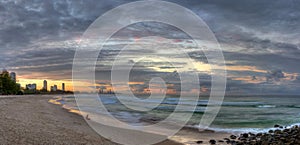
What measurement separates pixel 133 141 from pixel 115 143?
1.16m

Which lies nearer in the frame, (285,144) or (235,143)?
(285,144)

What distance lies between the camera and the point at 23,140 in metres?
9.30

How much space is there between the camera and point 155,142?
1292 centimetres

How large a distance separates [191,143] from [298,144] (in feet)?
15.6

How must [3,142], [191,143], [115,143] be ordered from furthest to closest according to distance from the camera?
[191,143]
[115,143]
[3,142]

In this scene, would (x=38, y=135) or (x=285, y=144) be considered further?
(x=285, y=144)

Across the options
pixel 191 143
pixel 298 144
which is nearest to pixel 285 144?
pixel 298 144

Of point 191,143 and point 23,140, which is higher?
point 23,140

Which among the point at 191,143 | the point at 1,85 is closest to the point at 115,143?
the point at 191,143

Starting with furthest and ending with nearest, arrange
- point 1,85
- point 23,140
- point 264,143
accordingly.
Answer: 1. point 1,85
2. point 264,143
3. point 23,140

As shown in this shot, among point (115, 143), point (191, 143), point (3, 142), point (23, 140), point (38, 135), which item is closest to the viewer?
point (3, 142)

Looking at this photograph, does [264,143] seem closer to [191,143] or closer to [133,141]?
[191,143]

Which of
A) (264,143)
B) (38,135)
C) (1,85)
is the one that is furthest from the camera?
(1,85)

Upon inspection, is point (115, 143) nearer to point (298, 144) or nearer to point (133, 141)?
point (133, 141)
